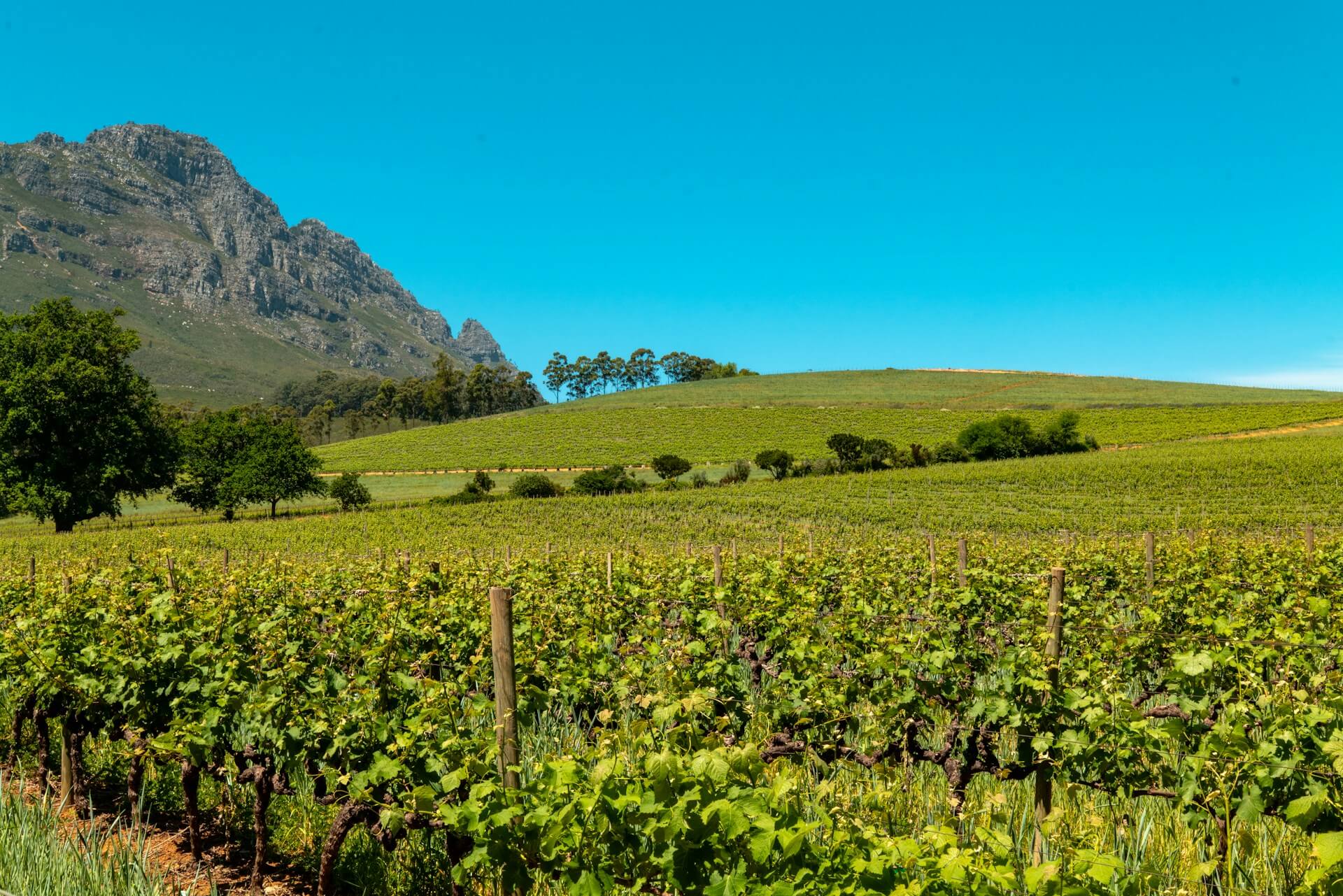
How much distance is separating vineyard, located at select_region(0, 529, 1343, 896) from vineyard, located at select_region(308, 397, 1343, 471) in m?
57.1

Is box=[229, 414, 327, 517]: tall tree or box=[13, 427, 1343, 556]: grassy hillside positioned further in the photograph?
box=[229, 414, 327, 517]: tall tree

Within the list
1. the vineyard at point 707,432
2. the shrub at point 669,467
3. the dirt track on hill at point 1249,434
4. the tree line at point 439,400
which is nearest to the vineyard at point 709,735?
the shrub at point 669,467

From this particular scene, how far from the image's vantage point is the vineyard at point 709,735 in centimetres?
293

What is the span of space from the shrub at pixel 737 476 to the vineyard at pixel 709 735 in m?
43.2

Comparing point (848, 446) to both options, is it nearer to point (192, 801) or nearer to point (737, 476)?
point (737, 476)

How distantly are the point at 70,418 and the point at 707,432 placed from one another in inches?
1968

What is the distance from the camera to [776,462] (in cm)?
5441

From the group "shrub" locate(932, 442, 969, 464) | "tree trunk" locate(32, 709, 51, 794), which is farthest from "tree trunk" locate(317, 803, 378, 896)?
"shrub" locate(932, 442, 969, 464)

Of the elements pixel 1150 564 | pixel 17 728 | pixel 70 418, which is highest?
pixel 70 418

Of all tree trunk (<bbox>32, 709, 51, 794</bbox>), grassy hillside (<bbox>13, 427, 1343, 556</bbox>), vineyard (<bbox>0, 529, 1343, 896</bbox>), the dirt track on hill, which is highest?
the dirt track on hill

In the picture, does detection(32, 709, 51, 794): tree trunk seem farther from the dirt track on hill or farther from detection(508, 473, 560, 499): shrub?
the dirt track on hill

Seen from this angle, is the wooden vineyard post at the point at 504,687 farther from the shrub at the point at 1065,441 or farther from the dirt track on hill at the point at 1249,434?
the dirt track on hill at the point at 1249,434

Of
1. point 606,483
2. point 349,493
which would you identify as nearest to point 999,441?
point 606,483

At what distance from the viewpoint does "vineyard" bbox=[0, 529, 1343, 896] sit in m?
2.93
